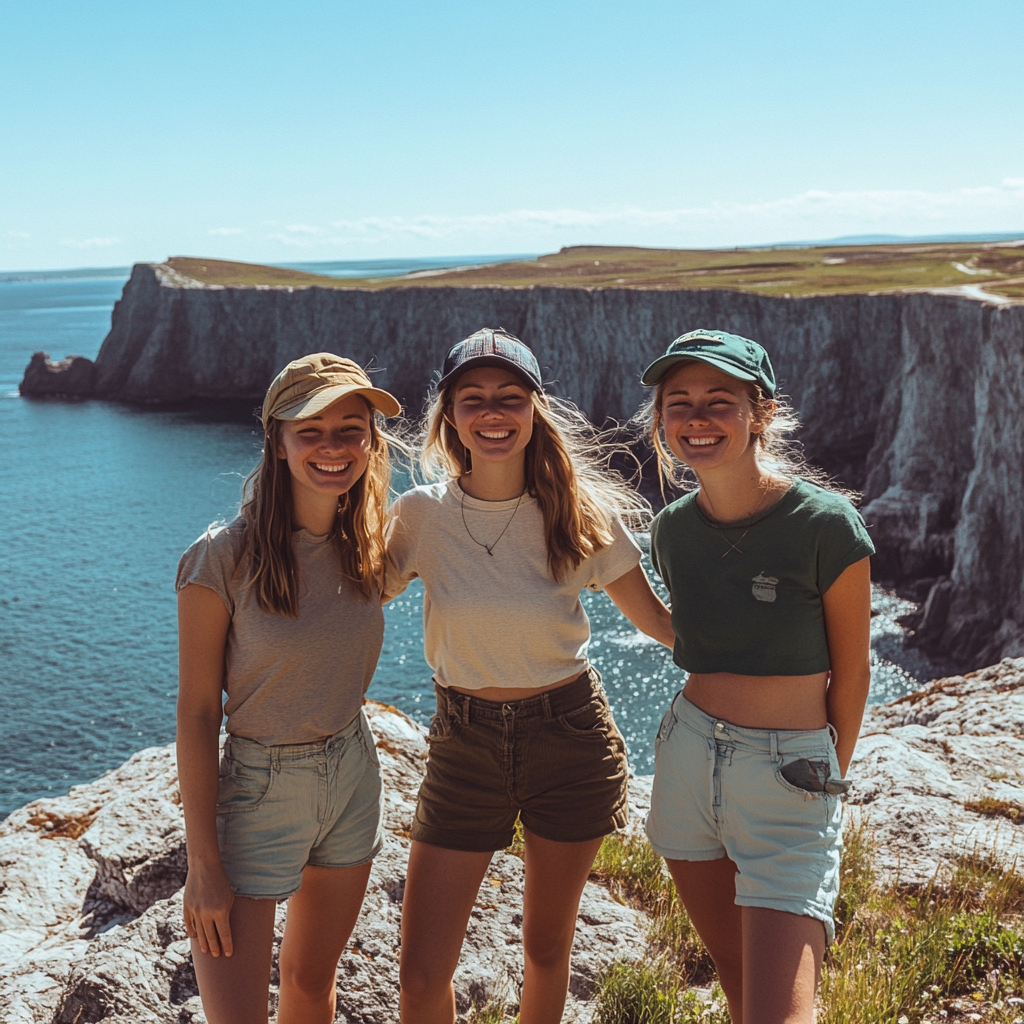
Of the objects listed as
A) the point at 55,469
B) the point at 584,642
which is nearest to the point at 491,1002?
the point at 584,642

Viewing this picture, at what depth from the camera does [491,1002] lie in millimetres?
5047

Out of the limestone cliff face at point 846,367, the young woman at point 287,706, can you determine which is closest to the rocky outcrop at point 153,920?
the young woman at point 287,706

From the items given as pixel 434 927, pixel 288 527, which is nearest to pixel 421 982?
pixel 434 927

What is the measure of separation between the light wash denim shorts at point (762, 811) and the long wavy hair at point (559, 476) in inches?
35.7

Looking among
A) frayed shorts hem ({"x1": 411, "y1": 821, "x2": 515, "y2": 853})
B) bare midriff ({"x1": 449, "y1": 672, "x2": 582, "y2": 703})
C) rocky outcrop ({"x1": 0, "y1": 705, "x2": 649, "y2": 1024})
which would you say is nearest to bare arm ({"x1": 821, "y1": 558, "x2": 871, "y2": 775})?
bare midriff ({"x1": 449, "y1": 672, "x2": 582, "y2": 703})

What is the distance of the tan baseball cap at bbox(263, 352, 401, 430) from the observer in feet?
13.4

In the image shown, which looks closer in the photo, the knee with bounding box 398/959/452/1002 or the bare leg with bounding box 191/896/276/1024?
the bare leg with bounding box 191/896/276/1024

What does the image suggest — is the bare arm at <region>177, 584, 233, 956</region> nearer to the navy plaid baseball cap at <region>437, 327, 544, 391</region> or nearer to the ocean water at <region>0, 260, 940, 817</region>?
the navy plaid baseball cap at <region>437, 327, 544, 391</region>

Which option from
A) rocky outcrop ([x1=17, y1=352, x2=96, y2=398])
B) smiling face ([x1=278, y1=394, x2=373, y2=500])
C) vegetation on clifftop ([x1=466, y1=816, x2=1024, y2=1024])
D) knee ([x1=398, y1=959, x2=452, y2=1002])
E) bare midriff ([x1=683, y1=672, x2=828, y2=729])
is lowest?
rocky outcrop ([x1=17, y1=352, x2=96, y2=398])

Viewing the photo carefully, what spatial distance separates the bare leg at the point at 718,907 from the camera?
3959 mm

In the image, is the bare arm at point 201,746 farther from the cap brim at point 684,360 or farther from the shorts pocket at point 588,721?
the cap brim at point 684,360

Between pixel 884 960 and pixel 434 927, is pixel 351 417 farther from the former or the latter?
pixel 884 960

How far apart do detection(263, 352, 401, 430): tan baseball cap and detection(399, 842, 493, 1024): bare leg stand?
1979 millimetres

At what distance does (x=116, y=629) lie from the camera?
3259 cm
